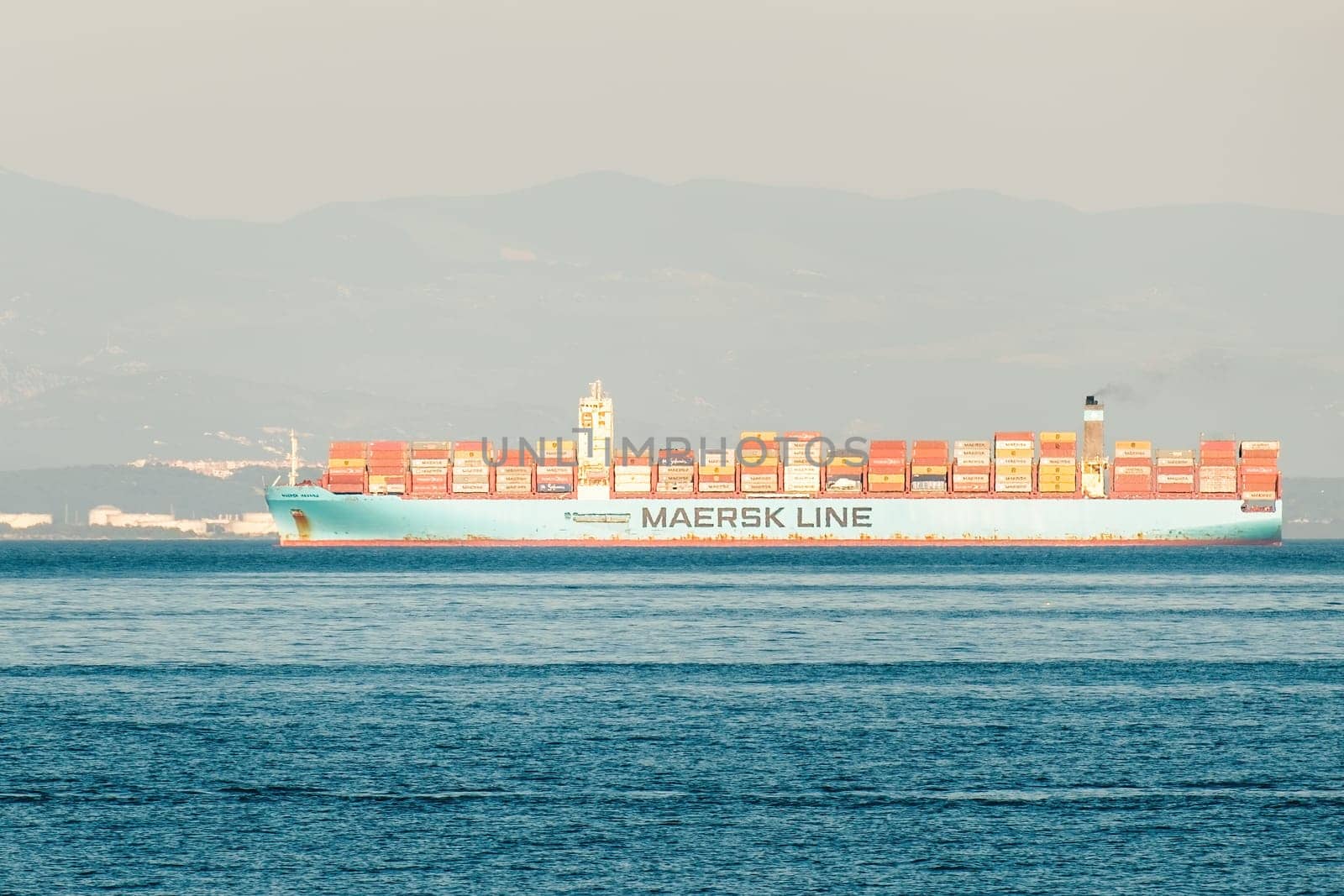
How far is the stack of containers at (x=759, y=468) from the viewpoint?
14950cm

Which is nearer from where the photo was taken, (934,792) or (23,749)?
(934,792)

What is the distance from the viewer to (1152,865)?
1092 inches

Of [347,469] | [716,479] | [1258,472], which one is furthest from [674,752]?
[1258,472]

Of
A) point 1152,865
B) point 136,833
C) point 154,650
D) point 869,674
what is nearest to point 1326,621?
point 869,674

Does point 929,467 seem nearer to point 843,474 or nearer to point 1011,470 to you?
point 1011,470

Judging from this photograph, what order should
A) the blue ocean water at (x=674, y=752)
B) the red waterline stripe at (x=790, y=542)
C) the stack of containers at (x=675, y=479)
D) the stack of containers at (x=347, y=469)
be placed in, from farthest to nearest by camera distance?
1. the stack of containers at (x=347, y=469)
2. the stack of containers at (x=675, y=479)
3. the red waterline stripe at (x=790, y=542)
4. the blue ocean water at (x=674, y=752)

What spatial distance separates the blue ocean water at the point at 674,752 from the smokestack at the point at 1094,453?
7523 cm

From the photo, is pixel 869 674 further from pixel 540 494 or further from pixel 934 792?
pixel 540 494

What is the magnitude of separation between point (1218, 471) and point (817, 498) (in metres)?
29.9

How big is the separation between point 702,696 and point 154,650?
2028cm

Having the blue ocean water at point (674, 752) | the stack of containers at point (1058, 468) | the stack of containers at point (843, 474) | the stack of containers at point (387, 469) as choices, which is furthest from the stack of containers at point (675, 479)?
the blue ocean water at point (674, 752)

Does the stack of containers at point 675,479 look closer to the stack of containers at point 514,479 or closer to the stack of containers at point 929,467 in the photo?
the stack of containers at point 514,479

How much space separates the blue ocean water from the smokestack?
247ft

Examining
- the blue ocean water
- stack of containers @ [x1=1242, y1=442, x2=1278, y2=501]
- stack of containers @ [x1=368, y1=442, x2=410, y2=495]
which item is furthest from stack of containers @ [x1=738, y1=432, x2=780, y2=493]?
the blue ocean water
